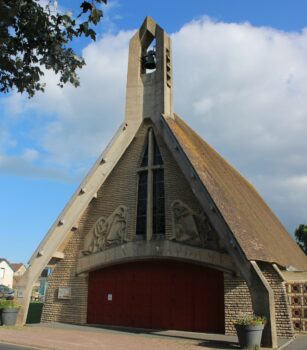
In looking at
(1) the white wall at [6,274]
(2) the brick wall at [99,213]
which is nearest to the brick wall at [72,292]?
A: (2) the brick wall at [99,213]

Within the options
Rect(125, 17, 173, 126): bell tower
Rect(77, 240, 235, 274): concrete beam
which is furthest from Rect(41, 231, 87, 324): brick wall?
Rect(125, 17, 173, 126): bell tower

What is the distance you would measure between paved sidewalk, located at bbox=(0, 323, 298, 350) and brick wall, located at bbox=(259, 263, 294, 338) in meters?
1.64

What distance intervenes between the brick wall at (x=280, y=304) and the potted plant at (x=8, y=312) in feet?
31.9

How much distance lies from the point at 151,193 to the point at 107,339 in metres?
6.44

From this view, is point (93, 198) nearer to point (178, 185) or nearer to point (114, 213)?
point (114, 213)

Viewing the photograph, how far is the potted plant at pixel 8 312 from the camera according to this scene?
1647 cm

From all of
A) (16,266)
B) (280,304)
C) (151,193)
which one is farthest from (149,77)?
(16,266)

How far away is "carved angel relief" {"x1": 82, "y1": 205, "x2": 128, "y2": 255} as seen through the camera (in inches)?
705

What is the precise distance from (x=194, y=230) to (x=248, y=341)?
16.5 feet

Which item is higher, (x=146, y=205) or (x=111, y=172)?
(x=111, y=172)

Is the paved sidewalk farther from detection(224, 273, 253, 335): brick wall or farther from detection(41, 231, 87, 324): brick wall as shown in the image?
detection(41, 231, 87, 324): brick wall

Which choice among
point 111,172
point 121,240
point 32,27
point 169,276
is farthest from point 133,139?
point 32,27

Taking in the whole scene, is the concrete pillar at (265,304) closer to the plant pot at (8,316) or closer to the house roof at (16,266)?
the plant pot at (8,316)

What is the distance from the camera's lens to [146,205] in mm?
17953
